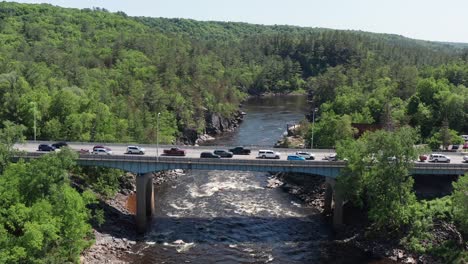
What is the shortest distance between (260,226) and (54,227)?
33528 mm

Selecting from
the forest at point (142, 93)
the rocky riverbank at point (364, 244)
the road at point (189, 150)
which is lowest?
the rocky riverbank at point (364, 244)

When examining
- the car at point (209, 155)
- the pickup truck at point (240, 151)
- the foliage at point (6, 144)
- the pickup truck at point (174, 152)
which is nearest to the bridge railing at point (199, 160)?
the car at point (209, 155)

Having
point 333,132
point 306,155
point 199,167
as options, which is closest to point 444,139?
point 333,132

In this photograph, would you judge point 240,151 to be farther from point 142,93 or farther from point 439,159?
point 142,93

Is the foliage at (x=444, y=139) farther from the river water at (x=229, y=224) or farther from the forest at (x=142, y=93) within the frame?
the river water at (x=229, y=224)

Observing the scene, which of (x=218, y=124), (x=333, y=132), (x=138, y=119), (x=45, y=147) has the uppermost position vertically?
(x=138, y=119)

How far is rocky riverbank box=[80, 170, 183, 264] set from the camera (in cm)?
6228

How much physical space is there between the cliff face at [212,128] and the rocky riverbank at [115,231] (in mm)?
41945

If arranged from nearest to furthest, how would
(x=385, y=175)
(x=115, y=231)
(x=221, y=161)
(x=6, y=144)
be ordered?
(x=6, y=144) → (x=385, y=175) → (x=115, y=231) → (x=221, y=161)

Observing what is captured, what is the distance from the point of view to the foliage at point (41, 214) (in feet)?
161

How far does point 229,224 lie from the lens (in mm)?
75250

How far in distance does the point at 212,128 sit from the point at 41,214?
9352 centimetres

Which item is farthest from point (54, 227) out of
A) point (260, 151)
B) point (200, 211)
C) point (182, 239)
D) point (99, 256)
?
point (260, 151)

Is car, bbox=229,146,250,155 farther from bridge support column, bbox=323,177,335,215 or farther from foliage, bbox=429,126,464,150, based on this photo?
foliage, bbox=429,126,464,150
